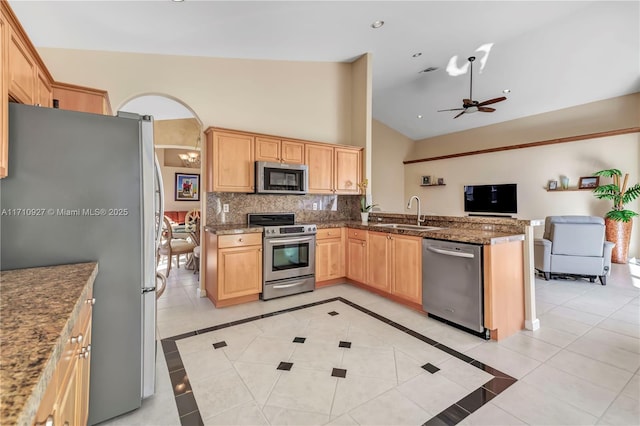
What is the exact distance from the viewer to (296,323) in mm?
2928

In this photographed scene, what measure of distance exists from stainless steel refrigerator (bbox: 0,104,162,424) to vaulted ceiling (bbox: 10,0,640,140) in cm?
190

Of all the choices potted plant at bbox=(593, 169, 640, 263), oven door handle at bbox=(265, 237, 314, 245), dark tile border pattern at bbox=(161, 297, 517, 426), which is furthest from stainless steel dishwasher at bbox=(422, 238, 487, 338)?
potted plant at bbox=(593, 169, 640, 263)

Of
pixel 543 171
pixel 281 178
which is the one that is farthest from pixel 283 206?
pixel 543 171

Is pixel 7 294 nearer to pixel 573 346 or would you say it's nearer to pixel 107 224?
pixel 107 224

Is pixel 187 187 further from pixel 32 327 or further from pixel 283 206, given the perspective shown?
pixel 32 327

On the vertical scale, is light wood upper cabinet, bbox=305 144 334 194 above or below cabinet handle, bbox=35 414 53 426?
above

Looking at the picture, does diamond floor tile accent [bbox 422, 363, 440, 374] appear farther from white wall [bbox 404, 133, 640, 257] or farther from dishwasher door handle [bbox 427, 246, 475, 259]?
white wall [bbox 404, 133, 640, 257]

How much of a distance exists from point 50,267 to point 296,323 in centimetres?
207

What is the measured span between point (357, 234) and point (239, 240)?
162 centimetres

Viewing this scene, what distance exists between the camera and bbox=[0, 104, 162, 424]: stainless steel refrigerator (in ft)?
4.50

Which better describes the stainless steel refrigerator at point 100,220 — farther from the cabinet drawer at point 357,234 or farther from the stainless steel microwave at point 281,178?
the cabinet drawer at point 357,234

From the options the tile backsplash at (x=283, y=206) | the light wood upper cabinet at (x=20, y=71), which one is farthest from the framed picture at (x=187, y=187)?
the light wood upper cabinet at (x=20, y=71)

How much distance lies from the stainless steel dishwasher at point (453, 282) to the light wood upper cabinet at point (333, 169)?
6.16 feet

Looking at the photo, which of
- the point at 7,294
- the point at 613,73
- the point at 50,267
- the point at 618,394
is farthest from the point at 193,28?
the point at 613,73
